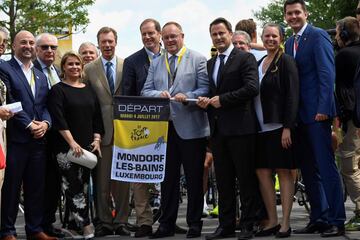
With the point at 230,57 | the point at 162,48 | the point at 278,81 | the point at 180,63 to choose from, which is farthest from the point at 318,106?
the point at 162,48

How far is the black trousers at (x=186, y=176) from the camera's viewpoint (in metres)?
8.55

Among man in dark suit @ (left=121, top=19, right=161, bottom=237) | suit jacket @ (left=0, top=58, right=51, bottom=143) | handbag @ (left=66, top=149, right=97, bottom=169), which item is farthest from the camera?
man in dark suit @ (left=121, top=19, right=161, bottom=237)

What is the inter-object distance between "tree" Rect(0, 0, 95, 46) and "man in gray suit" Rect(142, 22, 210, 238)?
824 inches

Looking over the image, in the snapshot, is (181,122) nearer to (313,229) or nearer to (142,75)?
(142,75)

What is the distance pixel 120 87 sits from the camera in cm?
945

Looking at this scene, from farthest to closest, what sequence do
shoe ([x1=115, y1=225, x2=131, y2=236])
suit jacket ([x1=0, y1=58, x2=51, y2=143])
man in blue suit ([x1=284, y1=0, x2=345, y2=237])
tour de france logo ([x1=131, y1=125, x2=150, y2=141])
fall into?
shoe ([x1=115, y1=225, x2=131, y2=236])
tour de france logo ([x1=131, y1=125, x2=150, y2=141])
suit jacket ([x1=0, y1=58, x2=51, y2=143])
man in blue suit ([x1=284, y1=0, x2=345, y2=237])

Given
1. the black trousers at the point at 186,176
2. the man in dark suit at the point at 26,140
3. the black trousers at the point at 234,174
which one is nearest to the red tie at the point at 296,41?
the black trousers at the point at 234,174

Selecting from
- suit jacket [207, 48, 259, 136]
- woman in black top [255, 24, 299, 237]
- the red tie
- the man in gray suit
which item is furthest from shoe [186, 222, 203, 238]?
the red tie

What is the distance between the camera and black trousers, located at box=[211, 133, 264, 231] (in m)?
8.19

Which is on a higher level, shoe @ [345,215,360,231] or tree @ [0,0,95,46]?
tree @ [0,0,95,46]

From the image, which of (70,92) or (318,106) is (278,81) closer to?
(318,106)

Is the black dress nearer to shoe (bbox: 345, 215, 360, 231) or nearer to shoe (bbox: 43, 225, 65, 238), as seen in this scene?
shoe (bbox: 43, 225, 65, 238)

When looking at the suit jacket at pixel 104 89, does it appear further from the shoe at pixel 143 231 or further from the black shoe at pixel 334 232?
the black shoe at pixel 334 232

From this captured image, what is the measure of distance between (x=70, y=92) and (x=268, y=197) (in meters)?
2.59
